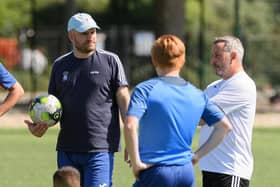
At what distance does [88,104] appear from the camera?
8867 millimetres

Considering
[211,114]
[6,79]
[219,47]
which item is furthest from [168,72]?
[6,79]

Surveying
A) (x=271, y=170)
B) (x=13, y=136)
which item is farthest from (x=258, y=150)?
(x=13, y=136)

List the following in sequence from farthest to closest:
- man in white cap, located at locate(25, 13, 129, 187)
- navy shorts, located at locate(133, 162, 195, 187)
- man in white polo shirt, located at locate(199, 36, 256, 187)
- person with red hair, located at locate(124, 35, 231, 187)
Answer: man in white cap, located at locate(25, 13, 129, 187), man in white polo shirt, located at locate(199, 36, 256, 187), navy shorts, located at locate(133, 162, 195, 187), person with red hair, located at locate(124, 35, 231, 187)

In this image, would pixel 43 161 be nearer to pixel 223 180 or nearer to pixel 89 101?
pixel 89 101

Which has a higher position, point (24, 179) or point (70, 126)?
point (70, 126)

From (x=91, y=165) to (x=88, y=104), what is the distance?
21.3 inches

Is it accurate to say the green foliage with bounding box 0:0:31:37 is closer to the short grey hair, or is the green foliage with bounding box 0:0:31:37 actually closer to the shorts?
the shorts

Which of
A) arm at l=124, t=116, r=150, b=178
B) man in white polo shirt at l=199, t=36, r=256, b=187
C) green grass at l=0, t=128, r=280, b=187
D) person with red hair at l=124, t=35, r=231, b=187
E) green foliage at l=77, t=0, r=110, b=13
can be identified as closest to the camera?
arm at l=124, t=116, r=150, b=178

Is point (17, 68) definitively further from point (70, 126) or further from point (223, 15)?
point (70, 126)

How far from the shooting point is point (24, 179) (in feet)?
47.8

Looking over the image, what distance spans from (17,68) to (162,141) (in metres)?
33.3

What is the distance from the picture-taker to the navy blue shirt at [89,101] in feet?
29.1

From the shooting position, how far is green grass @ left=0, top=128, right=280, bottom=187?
47.3ft

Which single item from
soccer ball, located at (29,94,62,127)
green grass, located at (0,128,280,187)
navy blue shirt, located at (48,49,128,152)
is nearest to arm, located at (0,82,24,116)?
soccer ball, located at (29,94,62,127)
